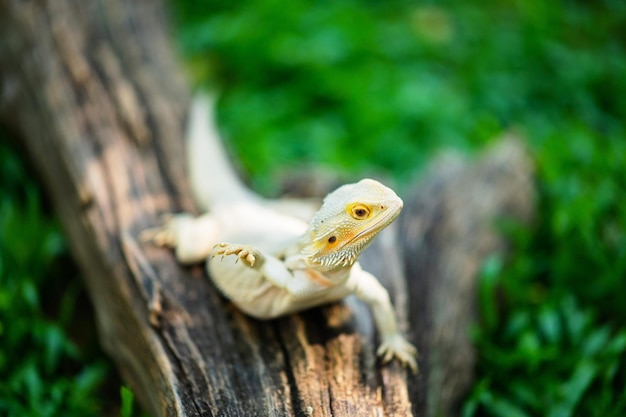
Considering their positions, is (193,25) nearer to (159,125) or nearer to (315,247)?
(159,125)

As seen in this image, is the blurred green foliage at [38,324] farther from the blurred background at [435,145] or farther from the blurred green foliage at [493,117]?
the blurred green foliage at [493,117]

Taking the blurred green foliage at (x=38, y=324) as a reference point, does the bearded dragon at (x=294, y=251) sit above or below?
above

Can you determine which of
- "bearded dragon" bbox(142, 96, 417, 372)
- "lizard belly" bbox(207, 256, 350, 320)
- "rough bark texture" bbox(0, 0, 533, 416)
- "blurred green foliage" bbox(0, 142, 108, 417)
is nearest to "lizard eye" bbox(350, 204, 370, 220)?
"bearded dragon" bbox(142, 96, 417, 372)

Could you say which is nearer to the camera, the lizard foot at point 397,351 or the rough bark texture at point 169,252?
the rough bark texture at point 169,252

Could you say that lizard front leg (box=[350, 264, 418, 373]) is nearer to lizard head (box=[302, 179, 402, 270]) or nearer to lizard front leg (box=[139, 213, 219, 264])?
lizard head (box=[302, 179, 402, 270])

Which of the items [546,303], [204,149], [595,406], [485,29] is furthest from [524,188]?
[485,29]

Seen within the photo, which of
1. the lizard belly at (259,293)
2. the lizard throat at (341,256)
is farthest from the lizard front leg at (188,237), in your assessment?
the lizard throat at (341,256)

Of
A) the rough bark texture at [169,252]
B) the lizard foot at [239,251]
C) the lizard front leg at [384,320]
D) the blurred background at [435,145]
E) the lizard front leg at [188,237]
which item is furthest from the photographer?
the blurred background at [435,145]
